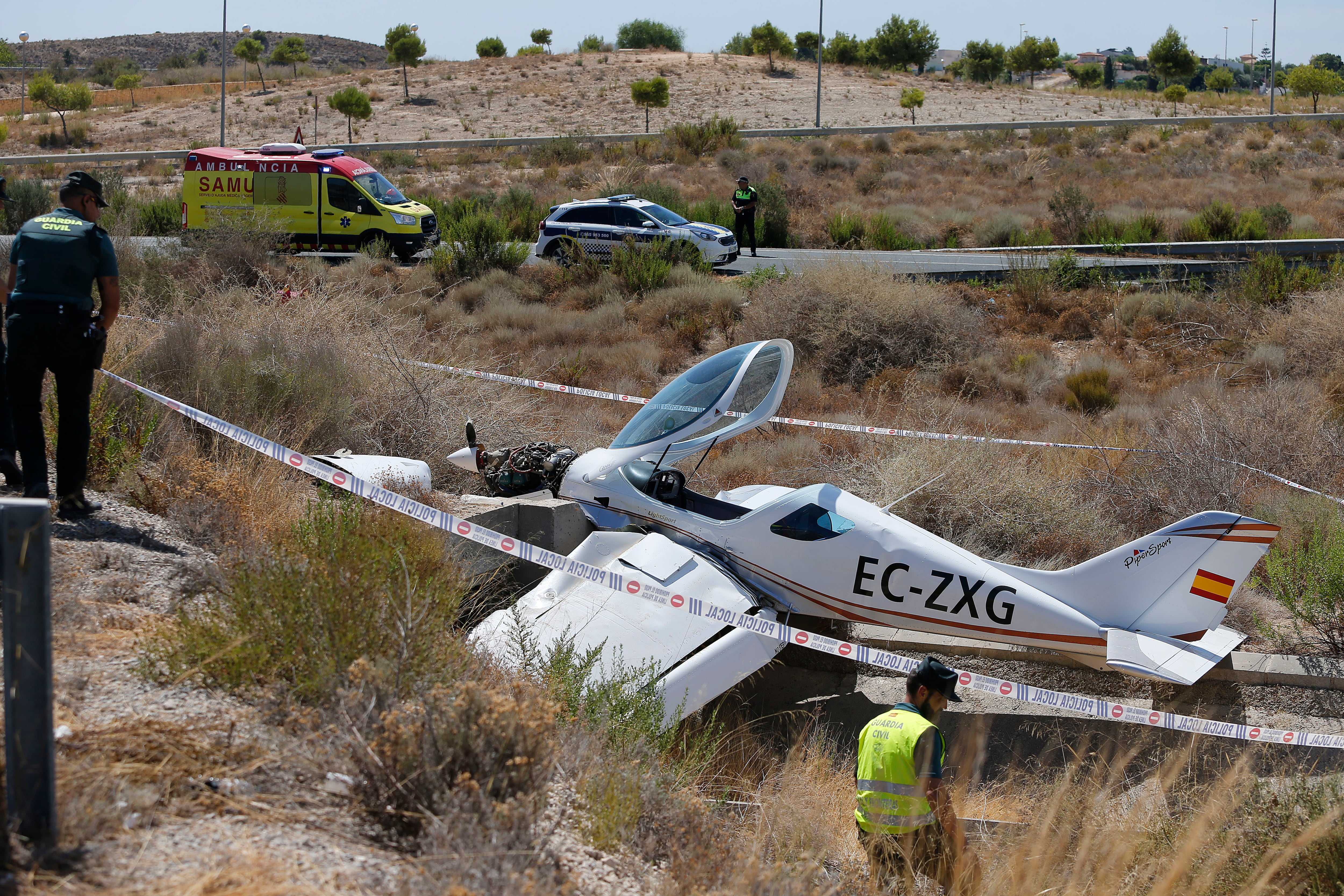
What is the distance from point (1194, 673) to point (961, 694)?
1.65 m

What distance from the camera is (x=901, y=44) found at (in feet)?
273

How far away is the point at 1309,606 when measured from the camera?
270 inches

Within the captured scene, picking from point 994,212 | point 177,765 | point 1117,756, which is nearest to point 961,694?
point 1117,756

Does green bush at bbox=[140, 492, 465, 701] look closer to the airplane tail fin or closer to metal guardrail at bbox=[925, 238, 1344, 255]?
the airplane tail fin

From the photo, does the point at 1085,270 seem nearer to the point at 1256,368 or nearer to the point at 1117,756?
the point at 1256,368

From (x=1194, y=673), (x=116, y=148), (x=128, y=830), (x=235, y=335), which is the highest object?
(x=116, y=148)

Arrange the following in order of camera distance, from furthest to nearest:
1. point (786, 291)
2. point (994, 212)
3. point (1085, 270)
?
point (994, 212)
point (1085, 270)
point (786, 291)

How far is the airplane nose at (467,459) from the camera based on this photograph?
24.3 feet

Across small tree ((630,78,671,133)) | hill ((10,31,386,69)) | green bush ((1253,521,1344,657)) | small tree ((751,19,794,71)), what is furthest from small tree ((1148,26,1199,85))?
green bush ((1253,521,1344,657))

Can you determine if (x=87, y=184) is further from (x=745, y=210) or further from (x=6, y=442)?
(x=745, y=210)

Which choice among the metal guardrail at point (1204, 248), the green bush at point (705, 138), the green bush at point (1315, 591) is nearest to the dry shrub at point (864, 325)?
the metal guardrail at point (1204, 248)

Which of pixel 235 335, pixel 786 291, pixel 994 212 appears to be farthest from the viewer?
pixel 994 212

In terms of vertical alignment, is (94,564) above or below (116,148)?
below

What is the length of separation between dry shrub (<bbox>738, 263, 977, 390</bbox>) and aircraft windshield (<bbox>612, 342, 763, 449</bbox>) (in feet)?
27.7
